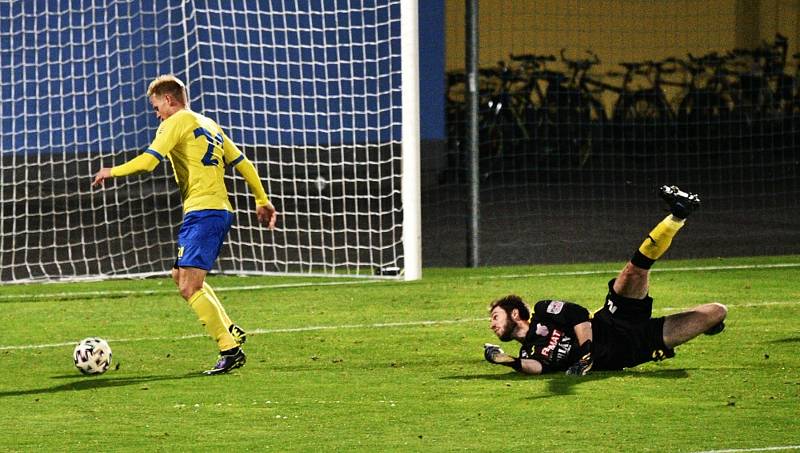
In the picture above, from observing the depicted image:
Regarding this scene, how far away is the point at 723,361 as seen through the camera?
8.45 m

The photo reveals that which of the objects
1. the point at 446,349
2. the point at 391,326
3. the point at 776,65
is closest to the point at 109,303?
the point at 391,326

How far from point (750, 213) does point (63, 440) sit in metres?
13.6

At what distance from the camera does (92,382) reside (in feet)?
27.1

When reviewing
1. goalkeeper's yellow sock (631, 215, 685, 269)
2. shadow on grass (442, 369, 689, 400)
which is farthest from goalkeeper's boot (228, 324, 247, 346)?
goalkeeper's yellow sock (631, 215, 685, 269)

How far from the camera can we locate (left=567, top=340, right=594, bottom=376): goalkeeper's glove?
7871 mm

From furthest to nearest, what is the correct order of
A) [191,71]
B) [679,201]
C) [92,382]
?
[191,71]
[92,382]
[679,201]

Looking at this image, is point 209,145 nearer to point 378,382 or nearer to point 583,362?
point 378,382

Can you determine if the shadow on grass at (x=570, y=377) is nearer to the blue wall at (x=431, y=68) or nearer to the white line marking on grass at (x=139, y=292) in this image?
the white line marking on grass at (x=139, y=292)

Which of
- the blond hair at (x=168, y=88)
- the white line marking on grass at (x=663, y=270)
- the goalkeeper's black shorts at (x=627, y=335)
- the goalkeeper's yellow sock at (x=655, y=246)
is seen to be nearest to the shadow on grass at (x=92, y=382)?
the blond hair at (x=168, y=88)

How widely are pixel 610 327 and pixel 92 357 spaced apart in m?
3.08

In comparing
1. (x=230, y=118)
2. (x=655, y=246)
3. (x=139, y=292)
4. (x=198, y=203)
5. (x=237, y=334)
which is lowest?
(x=139, y=292)

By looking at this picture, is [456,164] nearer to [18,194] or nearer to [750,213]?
[750,213]

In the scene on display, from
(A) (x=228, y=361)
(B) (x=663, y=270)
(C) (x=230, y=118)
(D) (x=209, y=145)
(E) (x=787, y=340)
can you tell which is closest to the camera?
(A) (x=228, y=361)

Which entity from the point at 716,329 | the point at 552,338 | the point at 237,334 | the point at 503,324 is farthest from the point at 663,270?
the point at 237,334
